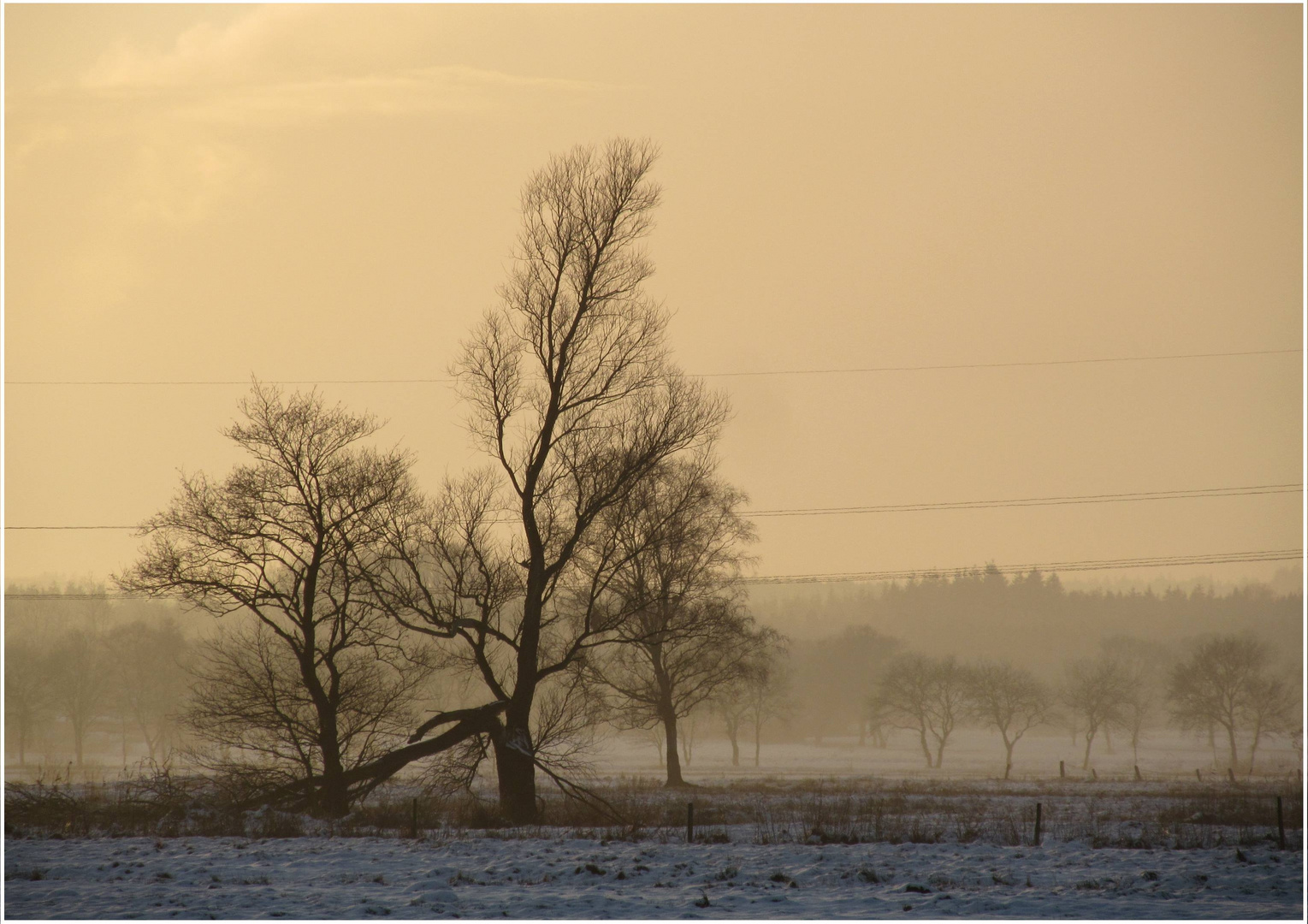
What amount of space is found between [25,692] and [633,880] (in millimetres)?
105005

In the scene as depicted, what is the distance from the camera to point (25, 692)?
100812mm

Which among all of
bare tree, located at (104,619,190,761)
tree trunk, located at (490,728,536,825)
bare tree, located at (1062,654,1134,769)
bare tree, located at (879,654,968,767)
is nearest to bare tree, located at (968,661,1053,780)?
bare tree, located at (879,654,968,767)

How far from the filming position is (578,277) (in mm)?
27234

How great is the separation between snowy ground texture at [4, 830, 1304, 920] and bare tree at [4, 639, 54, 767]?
308 feet

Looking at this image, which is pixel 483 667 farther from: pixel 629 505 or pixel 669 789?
pixel 669 789

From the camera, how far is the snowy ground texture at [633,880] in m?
15.2

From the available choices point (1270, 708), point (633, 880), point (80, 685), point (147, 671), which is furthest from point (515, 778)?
point (80, 685)

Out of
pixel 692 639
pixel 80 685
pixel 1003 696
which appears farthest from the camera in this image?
pixel 1003 696

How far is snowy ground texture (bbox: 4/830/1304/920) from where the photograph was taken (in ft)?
49.9

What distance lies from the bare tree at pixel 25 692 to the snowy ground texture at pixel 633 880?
9386 cm

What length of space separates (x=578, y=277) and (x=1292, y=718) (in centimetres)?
9754

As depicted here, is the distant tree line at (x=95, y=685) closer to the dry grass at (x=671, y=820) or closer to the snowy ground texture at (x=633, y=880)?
the dry grass at (x=671, y=820)

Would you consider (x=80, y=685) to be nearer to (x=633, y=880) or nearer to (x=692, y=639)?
(x=692, y=639)

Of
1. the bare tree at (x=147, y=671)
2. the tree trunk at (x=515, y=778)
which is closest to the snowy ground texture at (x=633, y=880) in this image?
the tree trunk at (x=515, y=778)
